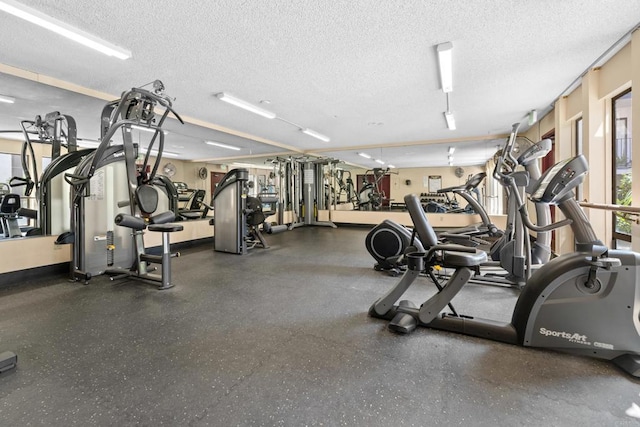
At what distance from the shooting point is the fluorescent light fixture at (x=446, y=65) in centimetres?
298

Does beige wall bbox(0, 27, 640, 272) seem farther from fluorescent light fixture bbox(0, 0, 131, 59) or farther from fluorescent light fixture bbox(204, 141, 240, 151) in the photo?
fluorescent light fixture bbox(204, 141, 240, 151)

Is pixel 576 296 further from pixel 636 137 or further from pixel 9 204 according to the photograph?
pixel 9 204

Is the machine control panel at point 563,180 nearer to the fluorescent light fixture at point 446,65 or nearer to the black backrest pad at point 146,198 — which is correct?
the fluorescent light fixture at point 446,65

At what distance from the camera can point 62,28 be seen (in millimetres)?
2594

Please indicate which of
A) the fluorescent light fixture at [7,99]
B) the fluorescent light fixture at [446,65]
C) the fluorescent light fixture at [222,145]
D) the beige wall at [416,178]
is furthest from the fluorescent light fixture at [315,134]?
the fluorescent light fixture at [7,99]

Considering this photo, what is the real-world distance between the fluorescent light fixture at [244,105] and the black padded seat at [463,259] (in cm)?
405

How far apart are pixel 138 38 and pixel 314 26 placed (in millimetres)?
1780

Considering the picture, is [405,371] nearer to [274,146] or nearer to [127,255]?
[127,255]

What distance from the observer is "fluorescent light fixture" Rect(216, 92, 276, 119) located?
4.51 meters

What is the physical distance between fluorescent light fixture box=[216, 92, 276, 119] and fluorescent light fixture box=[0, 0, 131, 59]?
1479 mm

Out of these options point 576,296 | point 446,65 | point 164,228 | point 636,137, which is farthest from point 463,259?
point 164,228

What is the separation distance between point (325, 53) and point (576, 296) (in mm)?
3098

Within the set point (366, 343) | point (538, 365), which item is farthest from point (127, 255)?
point (538, 365)

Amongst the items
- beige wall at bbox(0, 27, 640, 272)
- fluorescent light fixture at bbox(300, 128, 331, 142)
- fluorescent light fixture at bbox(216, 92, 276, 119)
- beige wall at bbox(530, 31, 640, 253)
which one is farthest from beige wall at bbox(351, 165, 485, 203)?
beige wall at bbox(530, 31, 640, 253)
